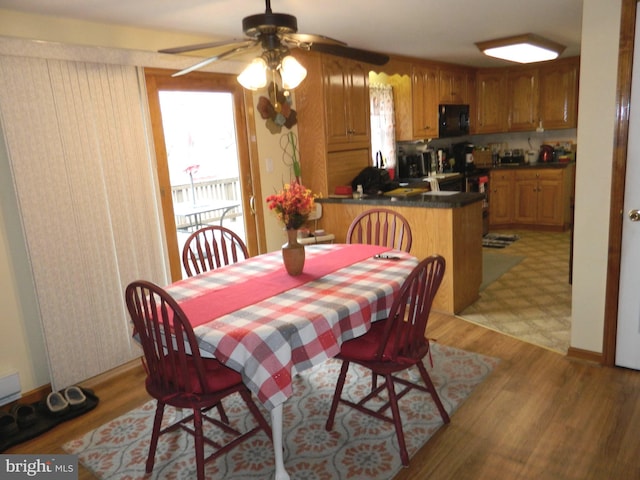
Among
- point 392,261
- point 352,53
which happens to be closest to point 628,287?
point 392,261

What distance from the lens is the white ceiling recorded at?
8.89ft

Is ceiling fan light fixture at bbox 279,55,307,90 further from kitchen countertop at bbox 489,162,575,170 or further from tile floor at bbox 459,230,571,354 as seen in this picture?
kitchen countertop at bbox 489,162,575,170

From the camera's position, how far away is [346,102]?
14.6ft

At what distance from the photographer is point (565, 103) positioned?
20.6ft

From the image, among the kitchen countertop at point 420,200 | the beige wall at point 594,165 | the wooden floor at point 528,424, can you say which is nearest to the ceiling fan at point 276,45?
the beige wall at point 594,165

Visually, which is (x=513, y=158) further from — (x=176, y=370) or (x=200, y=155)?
(x=176, y=370)

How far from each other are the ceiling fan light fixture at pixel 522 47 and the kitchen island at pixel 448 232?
148cm

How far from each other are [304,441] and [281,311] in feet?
2.51

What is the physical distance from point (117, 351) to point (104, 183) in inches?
44.6

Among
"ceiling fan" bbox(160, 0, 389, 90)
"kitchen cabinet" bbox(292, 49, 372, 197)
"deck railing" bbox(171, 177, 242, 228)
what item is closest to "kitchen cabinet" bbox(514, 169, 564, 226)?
"kitchen cabinet" bbox(292, 49, 372, 197)

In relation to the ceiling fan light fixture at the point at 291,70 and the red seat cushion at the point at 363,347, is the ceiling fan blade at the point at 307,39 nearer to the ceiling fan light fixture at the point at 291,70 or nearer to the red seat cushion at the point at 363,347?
the ceiling fan light fixture at the point at 291,70

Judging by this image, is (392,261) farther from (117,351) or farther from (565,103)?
(565,103)

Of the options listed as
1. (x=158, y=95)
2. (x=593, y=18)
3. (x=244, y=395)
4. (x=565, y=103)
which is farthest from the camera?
(x=565, y=103)

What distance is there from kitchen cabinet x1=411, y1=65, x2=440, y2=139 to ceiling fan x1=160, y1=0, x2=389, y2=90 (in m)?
3.33
